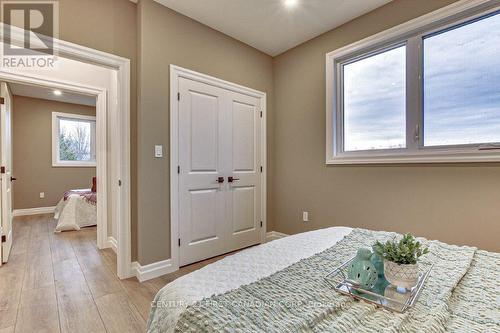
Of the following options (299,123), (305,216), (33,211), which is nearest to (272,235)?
(305,216)

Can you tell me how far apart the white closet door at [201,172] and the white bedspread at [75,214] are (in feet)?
8.57

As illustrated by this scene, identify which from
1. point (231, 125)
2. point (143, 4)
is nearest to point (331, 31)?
point (231, 125)

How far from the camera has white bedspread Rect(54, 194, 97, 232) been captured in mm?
3846

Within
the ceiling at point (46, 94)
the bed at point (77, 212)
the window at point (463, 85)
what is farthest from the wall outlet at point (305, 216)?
the ceiling at point (46, 94)

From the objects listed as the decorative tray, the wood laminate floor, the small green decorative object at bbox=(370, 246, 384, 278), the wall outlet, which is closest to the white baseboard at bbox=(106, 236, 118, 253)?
the wood laminate floor

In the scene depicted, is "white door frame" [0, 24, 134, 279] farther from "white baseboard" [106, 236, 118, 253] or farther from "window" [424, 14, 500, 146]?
"window" [424, 14, 500, 146]

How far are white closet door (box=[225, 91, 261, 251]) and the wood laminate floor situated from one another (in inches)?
23.6

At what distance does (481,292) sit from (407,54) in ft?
7.24

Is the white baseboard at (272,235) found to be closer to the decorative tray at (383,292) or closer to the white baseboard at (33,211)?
the decorative tray at (383,292)

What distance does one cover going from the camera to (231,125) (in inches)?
117

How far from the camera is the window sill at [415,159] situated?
182 cm

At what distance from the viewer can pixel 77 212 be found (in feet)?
13.1

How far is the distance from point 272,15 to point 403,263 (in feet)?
8.54

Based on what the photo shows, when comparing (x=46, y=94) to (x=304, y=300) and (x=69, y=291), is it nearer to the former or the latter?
(x=69, y=291)
